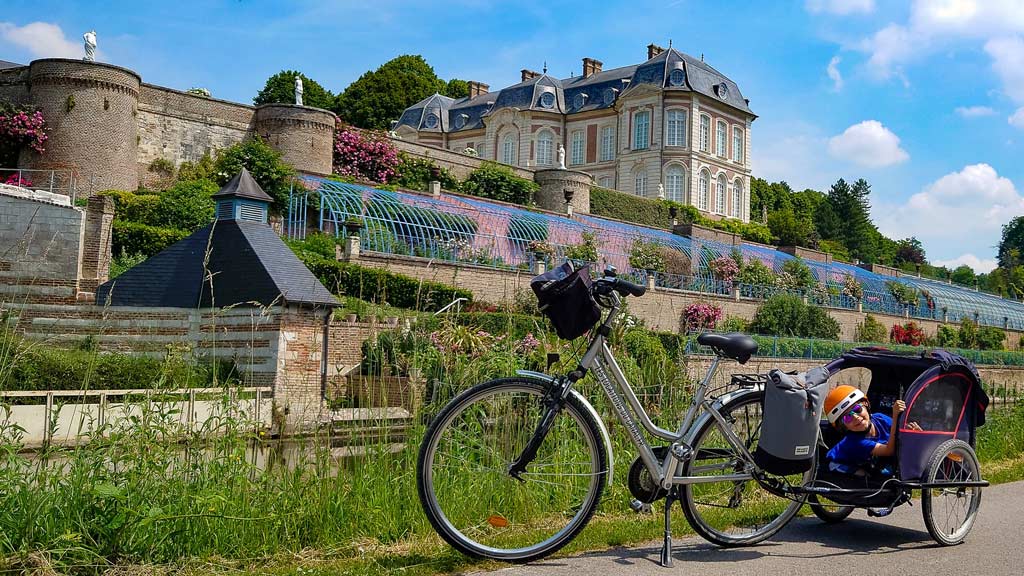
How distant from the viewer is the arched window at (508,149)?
57906 millimetres

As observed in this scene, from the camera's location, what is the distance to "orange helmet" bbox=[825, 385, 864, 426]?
188 inches

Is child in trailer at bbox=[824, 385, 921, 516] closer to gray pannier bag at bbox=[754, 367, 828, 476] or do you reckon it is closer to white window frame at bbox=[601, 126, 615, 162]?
gray pannier bag at bbox=[754, 367, 828, 476]

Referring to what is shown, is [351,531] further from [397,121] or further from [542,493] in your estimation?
[397,121]

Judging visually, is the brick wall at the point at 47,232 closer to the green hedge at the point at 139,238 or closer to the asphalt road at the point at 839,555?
the green hedge at the point at 139,238

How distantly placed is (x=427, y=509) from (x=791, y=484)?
1.97m

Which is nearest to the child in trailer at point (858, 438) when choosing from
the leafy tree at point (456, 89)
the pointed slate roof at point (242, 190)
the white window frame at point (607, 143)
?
the pointed slate roof at point (242, 190)

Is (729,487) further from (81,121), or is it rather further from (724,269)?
(724,269)

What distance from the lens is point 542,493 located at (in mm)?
4691

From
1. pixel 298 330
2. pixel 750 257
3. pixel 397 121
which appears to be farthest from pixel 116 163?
pixel 397 121

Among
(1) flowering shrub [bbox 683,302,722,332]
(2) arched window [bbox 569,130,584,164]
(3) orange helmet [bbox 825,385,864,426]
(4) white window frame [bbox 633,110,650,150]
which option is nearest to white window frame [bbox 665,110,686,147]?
(4) white window frame [bbox 633,110,650,150]

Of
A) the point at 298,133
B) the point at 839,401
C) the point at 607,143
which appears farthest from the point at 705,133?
the point at 839,401

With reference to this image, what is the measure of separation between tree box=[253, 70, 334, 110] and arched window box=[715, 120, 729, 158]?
82.3 ft

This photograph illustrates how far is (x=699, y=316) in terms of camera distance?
88.5ft

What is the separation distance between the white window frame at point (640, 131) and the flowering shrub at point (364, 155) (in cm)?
2338
